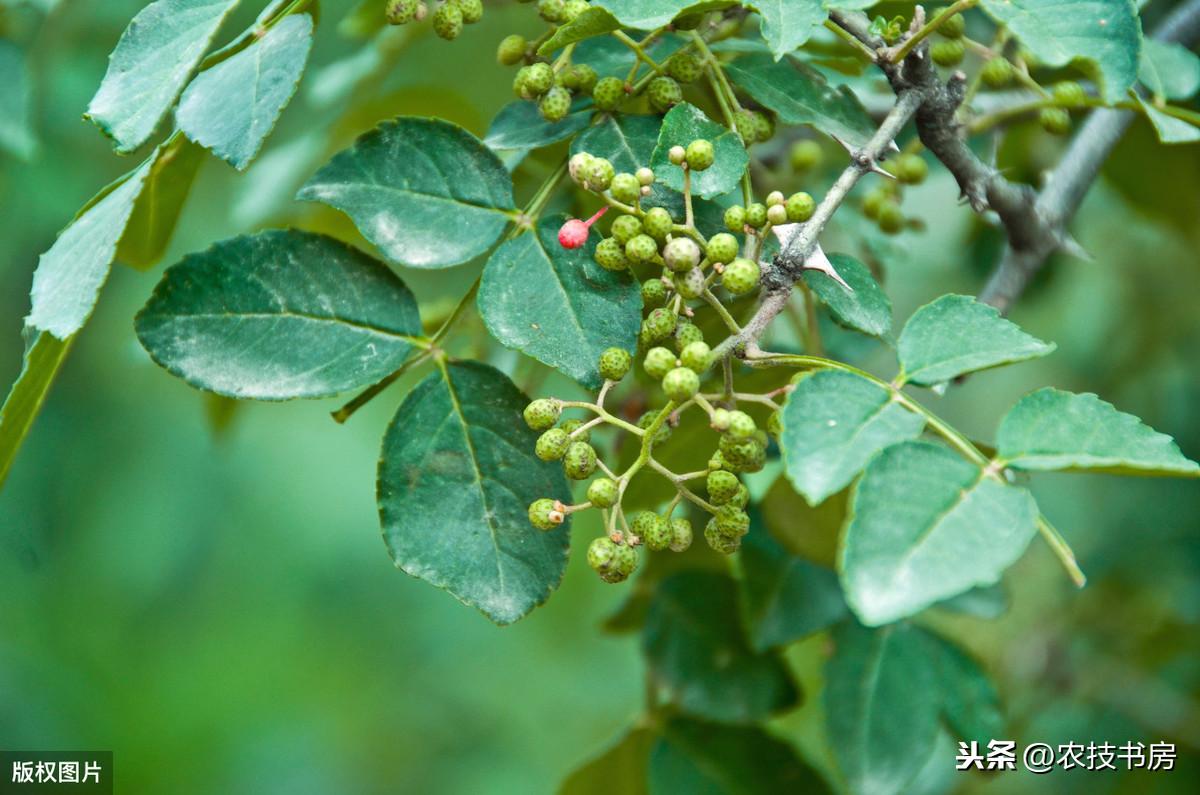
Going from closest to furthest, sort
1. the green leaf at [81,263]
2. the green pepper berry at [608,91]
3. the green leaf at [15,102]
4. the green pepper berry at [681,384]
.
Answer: the green pepper berry at [681,384], the green leaf at [81,263], the green pepper berry at [608,91], the green leaf at [15,102]

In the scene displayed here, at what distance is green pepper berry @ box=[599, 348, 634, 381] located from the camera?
833 mm

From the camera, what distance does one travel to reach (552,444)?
839 millimetres

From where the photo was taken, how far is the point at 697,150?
0.83 m

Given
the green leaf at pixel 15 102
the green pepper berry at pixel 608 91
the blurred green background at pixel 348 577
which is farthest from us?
the blurred green background at pixel 348 577

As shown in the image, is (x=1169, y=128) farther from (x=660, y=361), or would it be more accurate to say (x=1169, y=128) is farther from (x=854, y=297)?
(x=660, y=361)

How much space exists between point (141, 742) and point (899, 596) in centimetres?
259

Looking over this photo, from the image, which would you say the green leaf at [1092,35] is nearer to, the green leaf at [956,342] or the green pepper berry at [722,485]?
the green leaf at [956,342]

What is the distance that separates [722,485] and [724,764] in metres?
0.63

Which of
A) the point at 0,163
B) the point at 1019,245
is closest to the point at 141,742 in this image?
the point at 0,163

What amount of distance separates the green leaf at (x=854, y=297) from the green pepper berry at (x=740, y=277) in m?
→ 0.09

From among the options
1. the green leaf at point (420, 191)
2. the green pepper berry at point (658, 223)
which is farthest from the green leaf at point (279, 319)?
the green pepper berry at point (658, 223)

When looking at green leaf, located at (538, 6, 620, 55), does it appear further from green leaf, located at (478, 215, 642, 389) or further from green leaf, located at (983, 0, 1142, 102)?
green leaf, located at (983, 0, 1142, 102)

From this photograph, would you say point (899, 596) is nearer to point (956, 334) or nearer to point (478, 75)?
point (956, 334)

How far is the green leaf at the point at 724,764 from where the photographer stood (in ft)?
4.35
